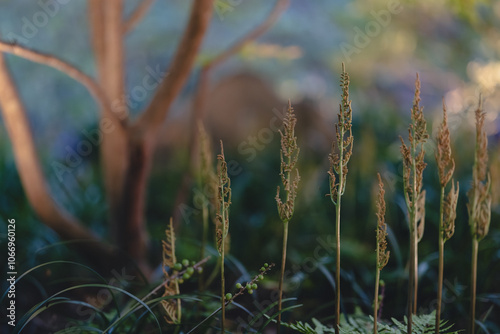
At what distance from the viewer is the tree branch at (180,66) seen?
1.62m

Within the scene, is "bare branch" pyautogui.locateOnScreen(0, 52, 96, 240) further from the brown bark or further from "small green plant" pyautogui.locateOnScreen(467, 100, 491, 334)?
"small green plant" pyautogui.locateOnScreen(467, 100, 491, 334)

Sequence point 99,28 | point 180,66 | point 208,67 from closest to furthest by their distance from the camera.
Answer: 1. point 180,66
2. point 99,28
3. point 208,67

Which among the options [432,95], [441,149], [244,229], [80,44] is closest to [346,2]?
[432,95]

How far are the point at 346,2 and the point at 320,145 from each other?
1.29 metres

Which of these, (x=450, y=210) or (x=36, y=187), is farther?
(x=36, y=187)

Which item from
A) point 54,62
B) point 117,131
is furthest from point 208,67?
point 54,62

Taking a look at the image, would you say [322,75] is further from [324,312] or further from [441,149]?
[441,149]

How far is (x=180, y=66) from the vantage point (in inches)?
67.3

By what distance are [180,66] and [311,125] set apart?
2.33 m

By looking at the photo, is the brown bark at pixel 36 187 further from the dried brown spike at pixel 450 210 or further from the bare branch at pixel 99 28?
the dried brown spike at pixel 450 210

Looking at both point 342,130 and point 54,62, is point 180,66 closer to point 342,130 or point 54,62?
point 54,62

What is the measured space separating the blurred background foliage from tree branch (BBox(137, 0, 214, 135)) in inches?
16.3

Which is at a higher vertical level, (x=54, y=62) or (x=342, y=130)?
(x=54, y=62)

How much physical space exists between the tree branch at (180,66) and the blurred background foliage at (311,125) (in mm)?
414
